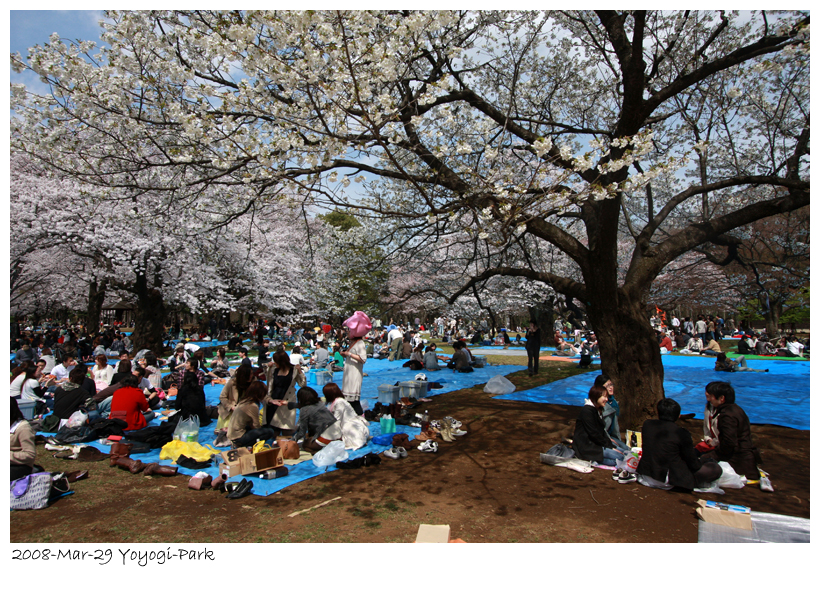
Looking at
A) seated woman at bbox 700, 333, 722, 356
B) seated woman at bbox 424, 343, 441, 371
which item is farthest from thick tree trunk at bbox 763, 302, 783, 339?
seated woman at bbox 424, 343, 441, 371

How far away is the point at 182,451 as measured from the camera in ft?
20.8

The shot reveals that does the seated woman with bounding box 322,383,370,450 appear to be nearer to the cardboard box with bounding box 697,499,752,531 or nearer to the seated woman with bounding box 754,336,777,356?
the cardboard box with bounding box 697,499,752,531

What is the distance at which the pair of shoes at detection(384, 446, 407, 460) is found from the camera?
6.47 m

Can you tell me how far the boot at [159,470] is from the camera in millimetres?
5773

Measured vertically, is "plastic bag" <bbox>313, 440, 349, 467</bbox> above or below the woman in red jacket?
below

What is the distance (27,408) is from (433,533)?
25.7 ft

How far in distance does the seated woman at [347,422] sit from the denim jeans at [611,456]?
10.7 ft

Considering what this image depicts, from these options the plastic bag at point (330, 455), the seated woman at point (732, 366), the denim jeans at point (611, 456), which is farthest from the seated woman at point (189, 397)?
the seated woman at point (732, 366)

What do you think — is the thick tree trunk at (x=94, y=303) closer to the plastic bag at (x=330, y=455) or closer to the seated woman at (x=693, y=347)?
the plastic bag at (x=330, y=455)

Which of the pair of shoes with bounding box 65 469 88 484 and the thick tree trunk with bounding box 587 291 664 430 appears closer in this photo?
the pair of shoes with bounding box 65 469 88 484

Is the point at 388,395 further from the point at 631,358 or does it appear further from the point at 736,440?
the point at 736,440

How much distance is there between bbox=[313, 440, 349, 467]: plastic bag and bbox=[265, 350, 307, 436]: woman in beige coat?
1.48 m
